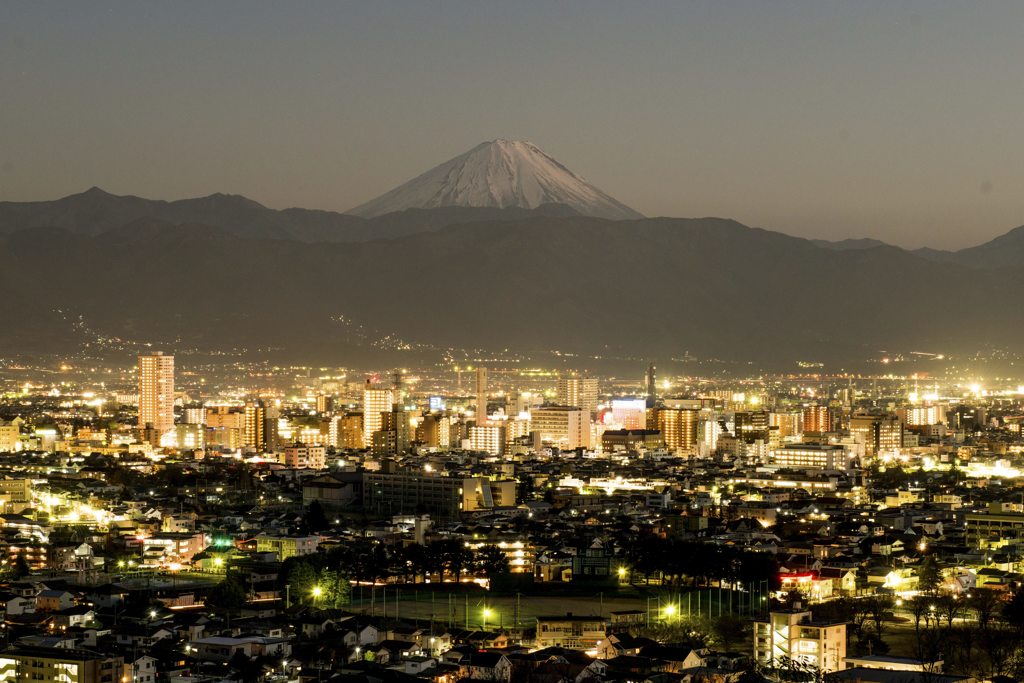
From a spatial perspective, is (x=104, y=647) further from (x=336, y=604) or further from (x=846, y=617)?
(x=846, y=617)

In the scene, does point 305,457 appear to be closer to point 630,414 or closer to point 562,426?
point 562,426

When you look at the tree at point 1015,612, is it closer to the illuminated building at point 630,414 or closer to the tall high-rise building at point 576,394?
the illuminated building at point 630,414

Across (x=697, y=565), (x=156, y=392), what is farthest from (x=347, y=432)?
(x=697, y=565)

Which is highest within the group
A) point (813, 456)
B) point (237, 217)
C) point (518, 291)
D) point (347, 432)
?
point (237, 217)

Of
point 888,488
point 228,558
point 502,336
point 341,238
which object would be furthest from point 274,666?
point 341,238

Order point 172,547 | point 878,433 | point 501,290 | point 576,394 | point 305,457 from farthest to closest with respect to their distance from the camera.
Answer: point 501,290 < point 576,394 < point 878,433 < point 305,457 < point 172,547

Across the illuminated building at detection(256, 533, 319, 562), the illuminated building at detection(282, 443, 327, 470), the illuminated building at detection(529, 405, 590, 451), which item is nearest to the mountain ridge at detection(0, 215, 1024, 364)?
the illuminated building at detection(529, 405, 590, 451)
